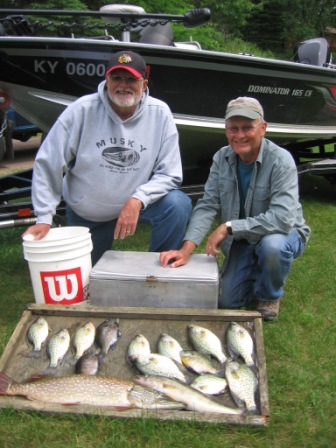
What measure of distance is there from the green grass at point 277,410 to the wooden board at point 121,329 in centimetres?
16

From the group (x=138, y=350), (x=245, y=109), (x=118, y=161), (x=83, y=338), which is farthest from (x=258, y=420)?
(x=118, y=161)

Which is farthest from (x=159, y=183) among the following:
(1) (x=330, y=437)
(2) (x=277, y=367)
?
(1) (x=330, y=437)

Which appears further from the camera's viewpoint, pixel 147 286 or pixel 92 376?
pixel 147 286

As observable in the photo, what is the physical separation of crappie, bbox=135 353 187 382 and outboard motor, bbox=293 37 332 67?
14.4 feet

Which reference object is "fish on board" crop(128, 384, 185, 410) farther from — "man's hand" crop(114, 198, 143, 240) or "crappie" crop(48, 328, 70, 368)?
"man's hand" crop(114, 198, 143, 240)

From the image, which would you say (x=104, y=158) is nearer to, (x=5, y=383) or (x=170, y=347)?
(x=170, y=347)

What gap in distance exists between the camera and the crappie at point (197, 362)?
2.59m

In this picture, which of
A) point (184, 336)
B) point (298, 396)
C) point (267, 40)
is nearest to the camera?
point (298, 396)

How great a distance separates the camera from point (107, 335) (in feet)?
9.16

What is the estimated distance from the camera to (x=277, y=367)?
9.39 ft

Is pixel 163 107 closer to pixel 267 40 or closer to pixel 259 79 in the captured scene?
pixel 259 79

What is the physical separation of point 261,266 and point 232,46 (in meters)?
22.2

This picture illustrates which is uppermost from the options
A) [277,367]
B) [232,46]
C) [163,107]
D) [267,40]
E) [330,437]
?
[163,107]

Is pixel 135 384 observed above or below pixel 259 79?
below
